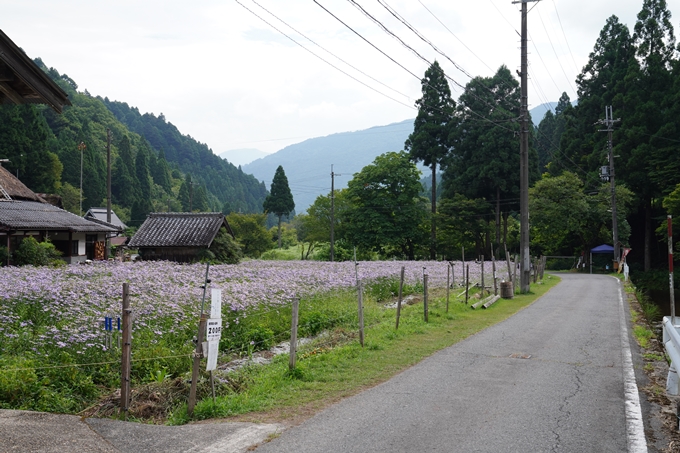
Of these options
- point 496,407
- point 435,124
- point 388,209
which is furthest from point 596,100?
point 496,407

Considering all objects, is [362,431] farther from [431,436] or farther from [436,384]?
[436,384]

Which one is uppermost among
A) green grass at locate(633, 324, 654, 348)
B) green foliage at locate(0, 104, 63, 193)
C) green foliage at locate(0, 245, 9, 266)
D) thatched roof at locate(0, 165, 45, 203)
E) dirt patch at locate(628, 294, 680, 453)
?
green foliage at locate(0, 104, 63, 193)

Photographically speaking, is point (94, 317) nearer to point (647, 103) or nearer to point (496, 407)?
point (496, 407)

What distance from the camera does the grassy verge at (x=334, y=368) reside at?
7113mm

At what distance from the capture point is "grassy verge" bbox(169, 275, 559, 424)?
711cm

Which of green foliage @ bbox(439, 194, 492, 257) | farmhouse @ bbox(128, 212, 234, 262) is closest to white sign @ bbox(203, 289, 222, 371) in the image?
farmhouse @ bbox(128, 212, 234, 262)

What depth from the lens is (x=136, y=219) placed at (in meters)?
81.2

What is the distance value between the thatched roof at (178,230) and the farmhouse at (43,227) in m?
2.80

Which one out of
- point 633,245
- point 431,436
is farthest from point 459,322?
point 633,245

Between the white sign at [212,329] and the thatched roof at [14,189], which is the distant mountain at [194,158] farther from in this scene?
the white sign at [212,329]

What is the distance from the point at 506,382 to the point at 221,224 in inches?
1005

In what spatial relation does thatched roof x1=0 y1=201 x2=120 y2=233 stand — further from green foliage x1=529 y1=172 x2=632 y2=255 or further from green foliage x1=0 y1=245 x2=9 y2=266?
green foliage x1=529 y1=172 x2=632 y2=255

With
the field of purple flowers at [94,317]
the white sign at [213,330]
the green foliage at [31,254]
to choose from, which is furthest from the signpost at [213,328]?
the green foliage at [31,254]

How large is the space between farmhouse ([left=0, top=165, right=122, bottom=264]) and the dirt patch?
24723mm
